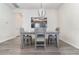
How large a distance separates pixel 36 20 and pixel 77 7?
3.99m

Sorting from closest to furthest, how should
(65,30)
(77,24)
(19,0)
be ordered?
(19,0) < (77,24) < (65,30)

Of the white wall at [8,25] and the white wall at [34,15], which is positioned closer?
the white wall at [8,25]

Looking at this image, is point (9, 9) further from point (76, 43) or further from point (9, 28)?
point (76, 43)

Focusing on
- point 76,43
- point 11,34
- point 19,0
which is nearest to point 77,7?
point 76,43

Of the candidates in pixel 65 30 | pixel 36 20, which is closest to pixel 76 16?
pixel 65 30

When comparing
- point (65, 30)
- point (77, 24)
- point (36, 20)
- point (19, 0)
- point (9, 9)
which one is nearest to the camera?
point (19, 0)

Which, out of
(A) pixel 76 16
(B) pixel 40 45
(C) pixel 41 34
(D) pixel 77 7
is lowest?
(B) pixel 40 45

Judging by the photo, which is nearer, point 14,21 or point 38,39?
point 38,39

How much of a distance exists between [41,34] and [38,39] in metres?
0.27

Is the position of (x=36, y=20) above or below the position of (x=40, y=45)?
above

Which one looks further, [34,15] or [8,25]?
[34,15]

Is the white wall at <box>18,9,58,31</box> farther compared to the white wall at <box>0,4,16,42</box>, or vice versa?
the white wall at <box>18,9,58,31</box>

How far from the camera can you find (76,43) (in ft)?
17.4

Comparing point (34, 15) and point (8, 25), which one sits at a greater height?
point (34, 15)
